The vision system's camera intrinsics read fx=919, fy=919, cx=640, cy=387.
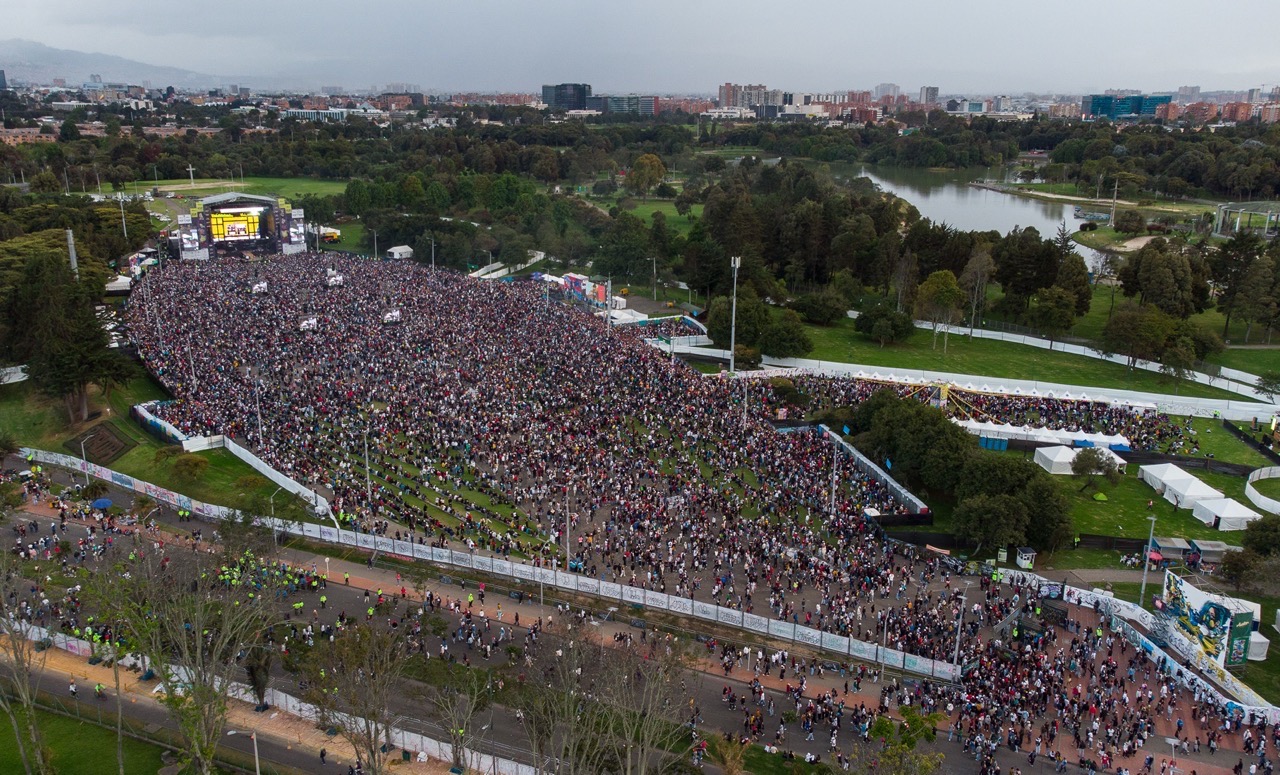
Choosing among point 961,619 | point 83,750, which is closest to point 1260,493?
point 961,619

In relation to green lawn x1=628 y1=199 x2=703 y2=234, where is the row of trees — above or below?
below

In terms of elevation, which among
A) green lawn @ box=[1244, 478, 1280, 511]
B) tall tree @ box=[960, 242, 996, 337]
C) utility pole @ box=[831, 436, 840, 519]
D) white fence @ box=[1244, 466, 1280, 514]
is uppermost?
tall tree @ box=[960, 242, 996, 337]

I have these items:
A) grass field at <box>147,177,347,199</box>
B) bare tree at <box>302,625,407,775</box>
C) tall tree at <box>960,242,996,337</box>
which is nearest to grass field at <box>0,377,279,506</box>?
bare tree at <box>302,625,407,775</box>

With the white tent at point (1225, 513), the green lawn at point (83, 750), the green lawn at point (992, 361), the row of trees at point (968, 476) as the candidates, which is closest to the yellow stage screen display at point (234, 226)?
the green lawn at point (992, 361)

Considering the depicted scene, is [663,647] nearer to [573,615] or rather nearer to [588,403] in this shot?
[573,615]

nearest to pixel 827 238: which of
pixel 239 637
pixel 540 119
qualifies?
pixel 239 637

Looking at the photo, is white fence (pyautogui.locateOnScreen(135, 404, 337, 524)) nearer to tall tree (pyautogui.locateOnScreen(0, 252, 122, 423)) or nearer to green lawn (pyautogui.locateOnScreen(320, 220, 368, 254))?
tall tree (pyautogui.locateOnScreen(0, 252, 122, 423))
